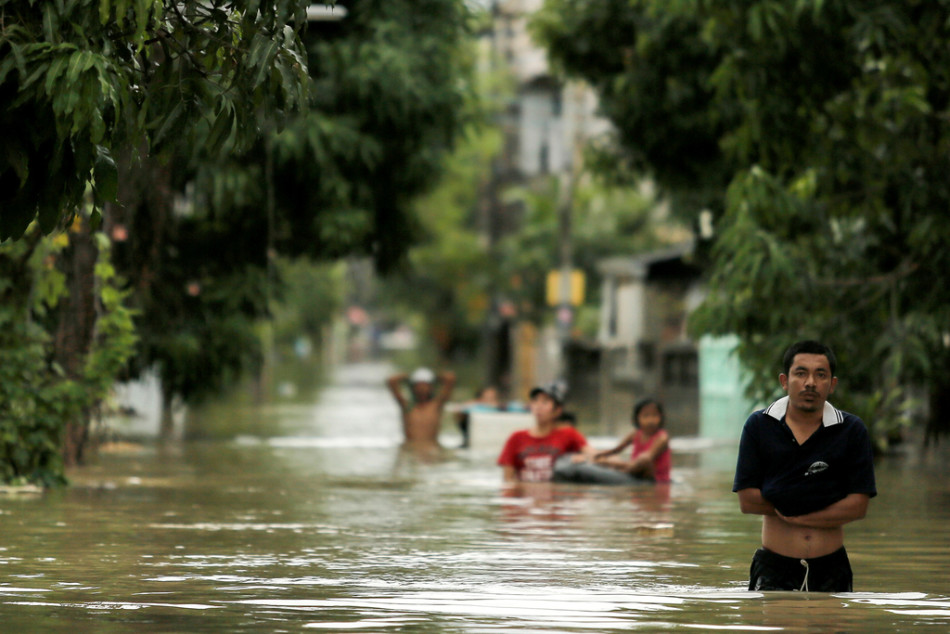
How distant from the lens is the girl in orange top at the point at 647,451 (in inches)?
728

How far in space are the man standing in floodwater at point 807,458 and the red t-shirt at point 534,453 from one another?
9842 mm

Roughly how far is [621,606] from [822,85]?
1132cm

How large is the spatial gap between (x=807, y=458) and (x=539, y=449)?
10083 millimetres

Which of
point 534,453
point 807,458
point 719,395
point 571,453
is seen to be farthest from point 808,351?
point 719,395

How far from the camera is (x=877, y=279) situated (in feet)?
65.0

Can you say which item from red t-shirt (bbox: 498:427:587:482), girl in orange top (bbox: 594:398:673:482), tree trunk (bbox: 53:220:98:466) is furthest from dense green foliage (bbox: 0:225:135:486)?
girl in orange top (bbox: 594:398:673:482)

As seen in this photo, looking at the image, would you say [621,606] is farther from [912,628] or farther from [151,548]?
[151,548]

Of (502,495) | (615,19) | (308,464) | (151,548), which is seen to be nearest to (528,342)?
(615,19)

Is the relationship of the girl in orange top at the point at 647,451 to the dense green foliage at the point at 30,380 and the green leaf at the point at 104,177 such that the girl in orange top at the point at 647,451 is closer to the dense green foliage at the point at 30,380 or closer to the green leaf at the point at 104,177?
the dense green foliage at the point at 30,380

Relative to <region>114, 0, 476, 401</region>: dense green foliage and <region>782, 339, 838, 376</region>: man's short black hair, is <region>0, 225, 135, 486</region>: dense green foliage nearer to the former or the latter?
<region>114, 0, 476, 401</region>: dense green foliage

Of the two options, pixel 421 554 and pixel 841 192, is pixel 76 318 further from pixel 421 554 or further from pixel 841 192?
pixel 421 554

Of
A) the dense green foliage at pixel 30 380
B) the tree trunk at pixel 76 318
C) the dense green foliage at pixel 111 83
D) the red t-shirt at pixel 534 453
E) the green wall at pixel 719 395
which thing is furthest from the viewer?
the green wall at pixel 719 395

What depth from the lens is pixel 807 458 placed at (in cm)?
871

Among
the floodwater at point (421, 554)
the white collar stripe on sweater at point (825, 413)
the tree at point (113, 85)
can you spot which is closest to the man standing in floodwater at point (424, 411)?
the floodwater at point (421, 554)
